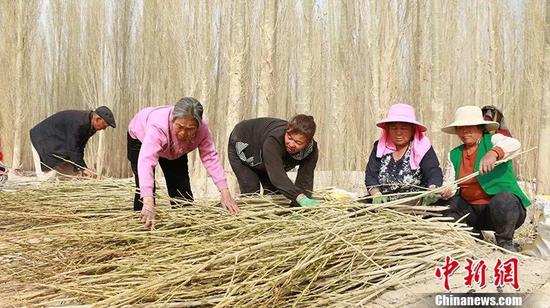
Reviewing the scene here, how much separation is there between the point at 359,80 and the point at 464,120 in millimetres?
3648

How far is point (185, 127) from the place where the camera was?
2.44 m

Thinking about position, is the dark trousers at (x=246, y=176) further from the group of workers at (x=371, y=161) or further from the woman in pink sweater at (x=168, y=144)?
the woman in pink sweater at (x=168, y=144)

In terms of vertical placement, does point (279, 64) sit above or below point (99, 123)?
Answer: above

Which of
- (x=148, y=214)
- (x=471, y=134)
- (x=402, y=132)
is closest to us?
(x=148, y=214)

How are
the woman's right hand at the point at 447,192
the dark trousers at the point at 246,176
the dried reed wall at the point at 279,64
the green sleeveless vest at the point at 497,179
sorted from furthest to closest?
1. the dried reed wall at the point at 279,64
2. the dark trousers at the point at 246,176
3. the green sleeveless vest at the point at 497,179
4. the woman's right hand at the point at 447,192

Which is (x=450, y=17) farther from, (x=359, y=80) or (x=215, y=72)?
(x=215, y=72)

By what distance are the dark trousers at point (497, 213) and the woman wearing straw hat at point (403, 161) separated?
0.71 feet

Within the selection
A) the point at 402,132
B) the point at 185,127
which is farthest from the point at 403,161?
the point at 185,127

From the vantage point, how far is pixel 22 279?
2109mm

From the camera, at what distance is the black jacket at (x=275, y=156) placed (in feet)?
8.49

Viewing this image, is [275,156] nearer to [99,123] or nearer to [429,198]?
[429,198]

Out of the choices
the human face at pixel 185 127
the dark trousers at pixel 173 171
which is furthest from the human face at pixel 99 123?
the human face at pixel 185 127

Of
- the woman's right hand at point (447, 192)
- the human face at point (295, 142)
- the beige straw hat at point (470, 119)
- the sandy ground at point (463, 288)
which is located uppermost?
the beige straw hat at point (470, 119)

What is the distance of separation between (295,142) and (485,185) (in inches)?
45.1
